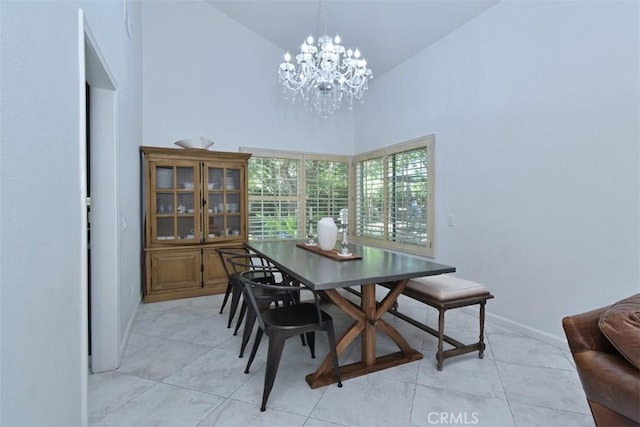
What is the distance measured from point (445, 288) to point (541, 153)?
4.97 ft

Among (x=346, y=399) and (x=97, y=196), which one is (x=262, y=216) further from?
(x=346, y=399)

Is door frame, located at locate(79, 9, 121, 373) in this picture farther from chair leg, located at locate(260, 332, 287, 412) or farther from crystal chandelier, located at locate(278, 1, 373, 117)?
crystal chandelier, located at locate(278, 1, 373, 117)

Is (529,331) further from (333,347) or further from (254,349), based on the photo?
(254,349)

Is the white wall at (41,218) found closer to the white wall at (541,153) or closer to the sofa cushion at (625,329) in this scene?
the sofa cushion at (625,329)

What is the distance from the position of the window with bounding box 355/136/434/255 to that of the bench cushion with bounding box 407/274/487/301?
1.53 metres

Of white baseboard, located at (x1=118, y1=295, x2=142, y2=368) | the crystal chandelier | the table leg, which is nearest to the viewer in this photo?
the table leg

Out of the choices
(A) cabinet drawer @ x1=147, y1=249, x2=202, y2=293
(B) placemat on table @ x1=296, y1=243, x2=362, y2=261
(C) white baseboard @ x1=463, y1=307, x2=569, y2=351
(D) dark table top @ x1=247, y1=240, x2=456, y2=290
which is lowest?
(C) white baseboard @ x1=463, y1=307, x2=569, y2=351

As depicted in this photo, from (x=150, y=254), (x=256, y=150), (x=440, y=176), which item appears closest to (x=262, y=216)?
(x=256, y=150)

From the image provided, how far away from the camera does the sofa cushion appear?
119cm

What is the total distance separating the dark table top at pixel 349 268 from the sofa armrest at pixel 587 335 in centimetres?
82

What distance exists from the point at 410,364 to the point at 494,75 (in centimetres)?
278

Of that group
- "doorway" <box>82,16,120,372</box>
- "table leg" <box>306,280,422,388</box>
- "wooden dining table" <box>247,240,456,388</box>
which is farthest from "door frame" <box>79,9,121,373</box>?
"table leg" <box>306,280,422,388</box>

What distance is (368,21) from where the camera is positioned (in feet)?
12.7

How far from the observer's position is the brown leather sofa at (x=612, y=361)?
46.5 inches
